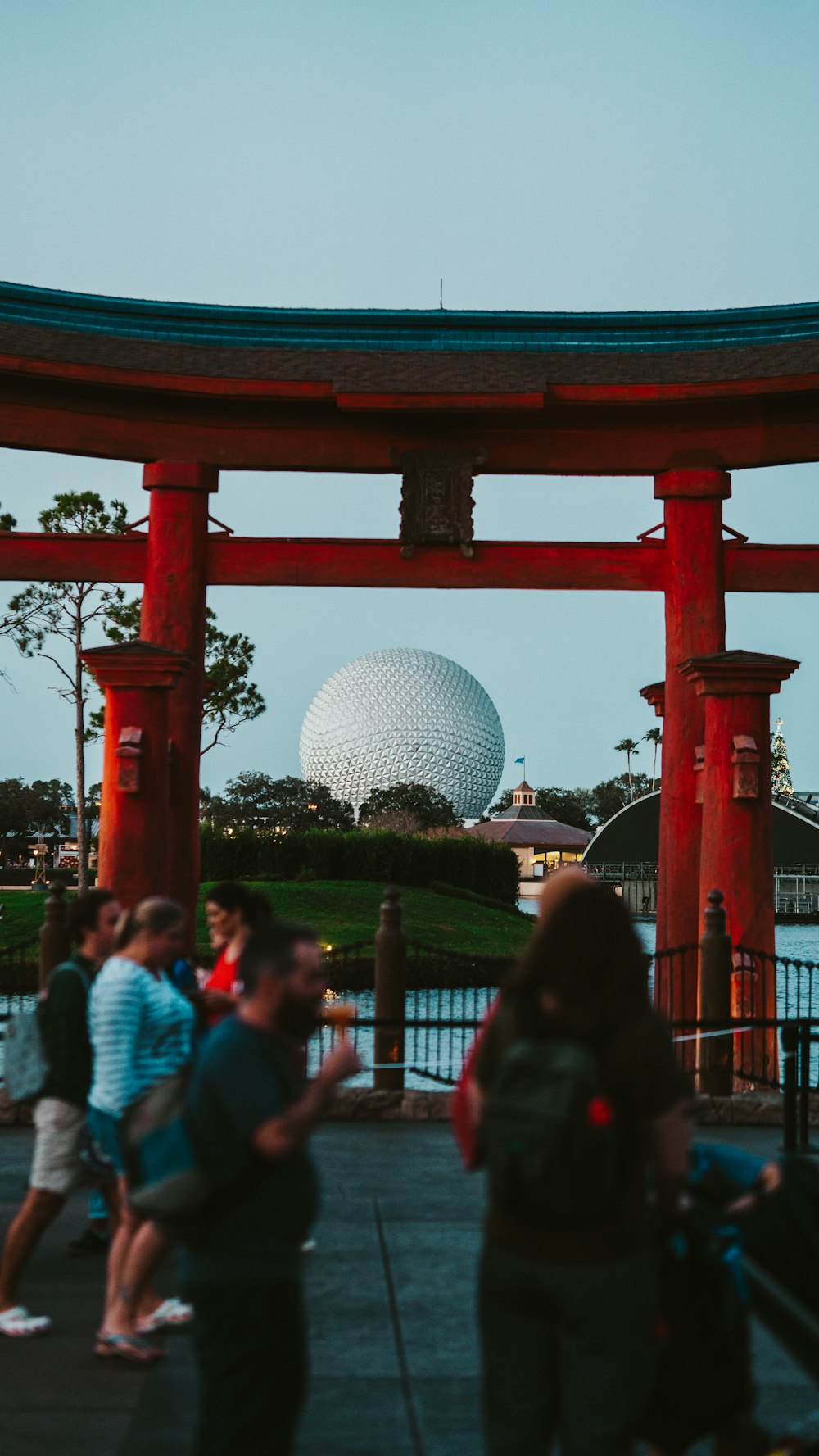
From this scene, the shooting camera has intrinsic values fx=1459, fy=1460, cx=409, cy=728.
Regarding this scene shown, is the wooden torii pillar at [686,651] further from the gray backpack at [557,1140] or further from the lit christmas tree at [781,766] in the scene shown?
the lit christmas tree at [781,766]

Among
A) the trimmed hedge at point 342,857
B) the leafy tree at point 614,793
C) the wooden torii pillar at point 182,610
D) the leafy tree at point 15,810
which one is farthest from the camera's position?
the leafy tree at point 614,793

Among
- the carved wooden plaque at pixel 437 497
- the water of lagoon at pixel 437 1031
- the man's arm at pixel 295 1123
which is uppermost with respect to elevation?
the carved wooden plaque at pixel 437 497

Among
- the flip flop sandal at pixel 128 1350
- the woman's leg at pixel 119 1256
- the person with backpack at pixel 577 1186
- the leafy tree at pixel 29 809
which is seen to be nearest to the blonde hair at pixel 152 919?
the woman's leg at pixel 119 1256

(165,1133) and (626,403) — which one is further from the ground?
(626,403)

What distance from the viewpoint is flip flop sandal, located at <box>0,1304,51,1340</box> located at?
Answer: 5914mm

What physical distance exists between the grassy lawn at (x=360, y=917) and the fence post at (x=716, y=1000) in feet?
67.3

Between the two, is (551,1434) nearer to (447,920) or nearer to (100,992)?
(100,992)

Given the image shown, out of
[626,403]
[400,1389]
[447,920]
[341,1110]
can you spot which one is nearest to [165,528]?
[626,403]

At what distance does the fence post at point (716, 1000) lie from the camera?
11422 mm

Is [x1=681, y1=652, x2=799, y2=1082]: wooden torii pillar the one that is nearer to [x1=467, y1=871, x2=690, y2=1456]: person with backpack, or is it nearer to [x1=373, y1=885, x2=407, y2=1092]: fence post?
[x1=373, y1=885, x2=407, y2=1092]: fence post

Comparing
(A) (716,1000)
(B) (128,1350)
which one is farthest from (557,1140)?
(A) (716,1000)

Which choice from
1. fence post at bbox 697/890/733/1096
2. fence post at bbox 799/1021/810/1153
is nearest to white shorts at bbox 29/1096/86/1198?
fence post at bbox 799/1021/810/1153

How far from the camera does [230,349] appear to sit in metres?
15.6

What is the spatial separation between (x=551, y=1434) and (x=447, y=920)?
34.0 m
